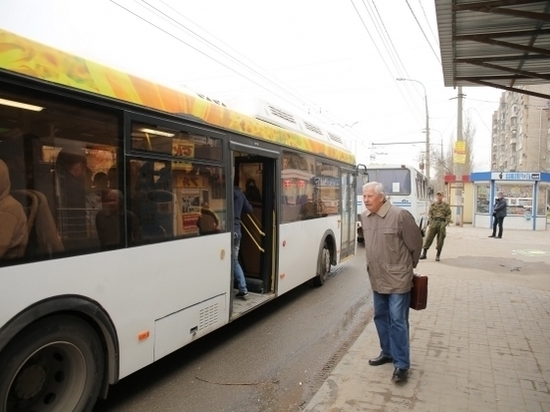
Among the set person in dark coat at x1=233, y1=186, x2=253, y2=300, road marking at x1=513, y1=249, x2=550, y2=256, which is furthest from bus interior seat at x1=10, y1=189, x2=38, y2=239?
road marking at x1=513, y1=249, x2=550, y2=256

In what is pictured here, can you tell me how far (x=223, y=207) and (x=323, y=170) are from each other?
3.67 metres

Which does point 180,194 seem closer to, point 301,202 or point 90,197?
point 90,197

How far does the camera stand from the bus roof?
2641mm

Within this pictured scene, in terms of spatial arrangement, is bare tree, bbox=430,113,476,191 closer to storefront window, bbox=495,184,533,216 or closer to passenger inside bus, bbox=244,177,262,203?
storefront window, bbox=495,184,533,216

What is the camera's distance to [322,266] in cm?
824

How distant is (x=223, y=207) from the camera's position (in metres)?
4.89

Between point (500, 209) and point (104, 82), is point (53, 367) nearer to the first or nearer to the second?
point (104, 82)

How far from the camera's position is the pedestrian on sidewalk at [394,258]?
12.7 ft

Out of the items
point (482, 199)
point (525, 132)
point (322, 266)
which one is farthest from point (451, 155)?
point (322, 266)

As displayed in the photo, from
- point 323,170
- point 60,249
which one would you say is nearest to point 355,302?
point 323,170

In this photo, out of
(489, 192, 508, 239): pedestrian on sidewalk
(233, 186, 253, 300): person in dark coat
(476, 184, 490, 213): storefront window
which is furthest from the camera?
(476, 184, 490, 213): storefront window

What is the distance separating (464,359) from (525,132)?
246ft

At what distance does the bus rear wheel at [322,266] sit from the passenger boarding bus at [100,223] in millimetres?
3046

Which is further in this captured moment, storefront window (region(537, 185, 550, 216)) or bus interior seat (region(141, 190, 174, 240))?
storefront window (region(537, 185, 550, 216))
